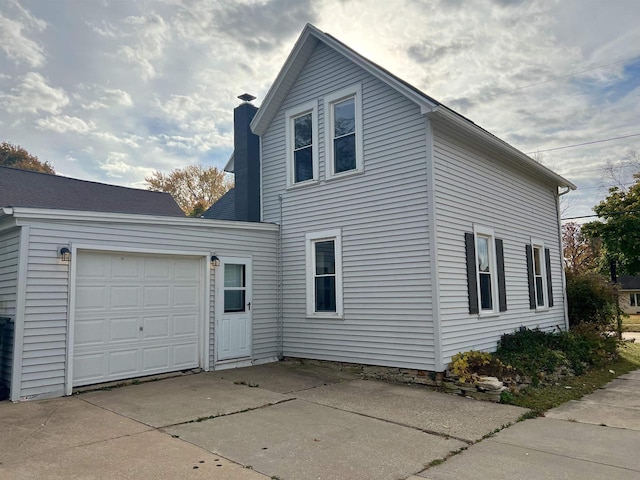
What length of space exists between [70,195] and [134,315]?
25.0 feet

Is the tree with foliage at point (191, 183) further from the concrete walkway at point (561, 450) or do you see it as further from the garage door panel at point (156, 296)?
the concrete walkway at point (561, 450)

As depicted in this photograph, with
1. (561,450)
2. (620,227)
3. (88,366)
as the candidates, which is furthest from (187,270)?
(620,227)

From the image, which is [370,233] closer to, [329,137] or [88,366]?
[329,137]

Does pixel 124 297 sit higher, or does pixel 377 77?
pixel 377 77

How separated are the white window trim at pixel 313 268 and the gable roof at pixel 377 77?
2.98 m

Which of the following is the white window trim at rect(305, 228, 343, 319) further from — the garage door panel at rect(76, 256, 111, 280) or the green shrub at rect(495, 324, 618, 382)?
the garage door panel at rect(76, 256, 111, 280)

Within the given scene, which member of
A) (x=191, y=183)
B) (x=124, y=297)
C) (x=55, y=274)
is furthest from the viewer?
(x=191, y=183)

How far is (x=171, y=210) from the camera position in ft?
50.5

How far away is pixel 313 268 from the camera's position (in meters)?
9.56

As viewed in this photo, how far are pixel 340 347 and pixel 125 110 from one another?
10391 millimetres

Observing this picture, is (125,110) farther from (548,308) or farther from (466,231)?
(548,308)

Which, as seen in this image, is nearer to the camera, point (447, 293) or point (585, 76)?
point (447, 293)

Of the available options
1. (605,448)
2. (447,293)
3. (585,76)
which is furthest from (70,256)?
(585,76)

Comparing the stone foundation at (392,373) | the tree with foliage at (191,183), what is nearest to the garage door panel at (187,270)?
the stone foundation at (392,373)
